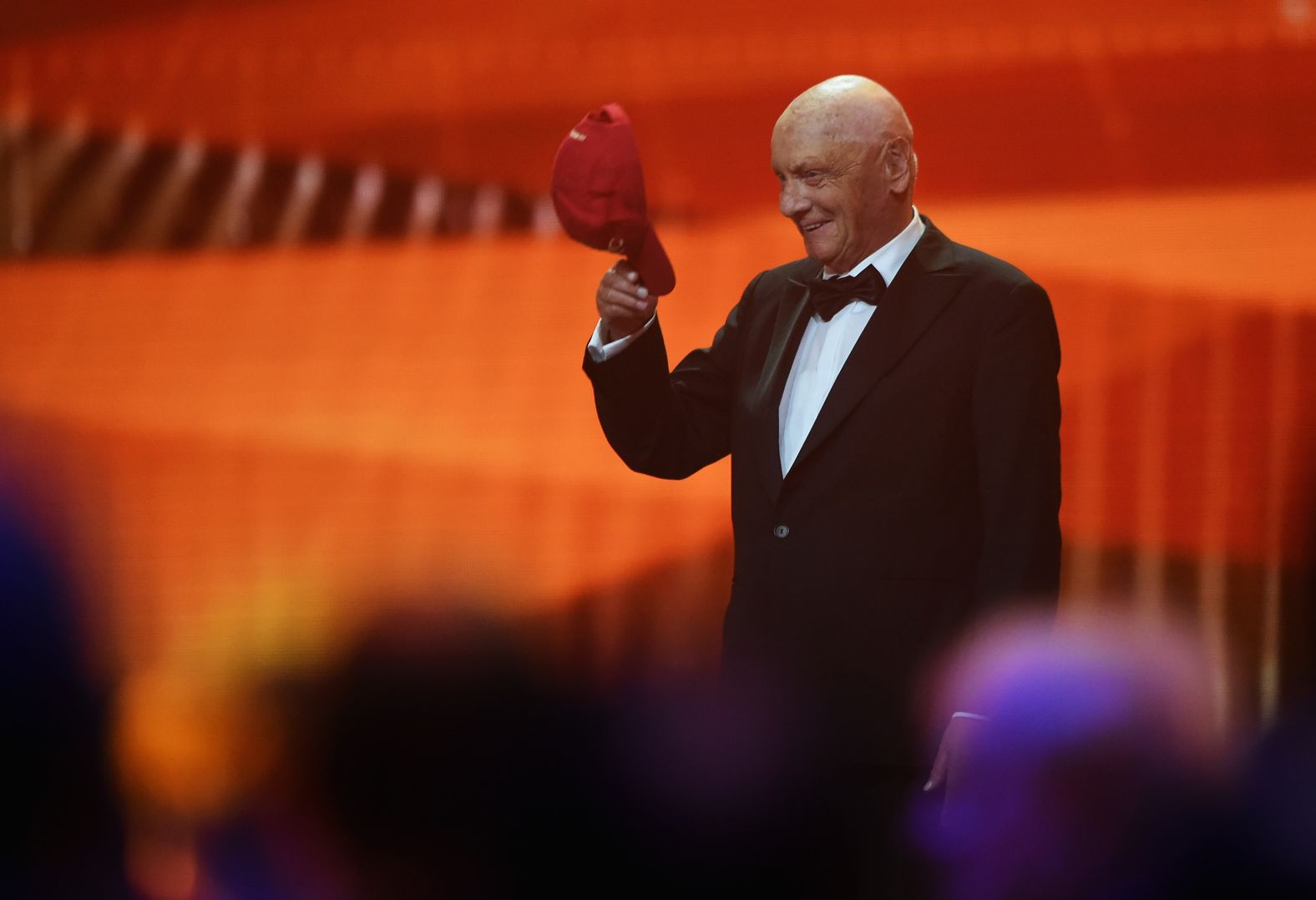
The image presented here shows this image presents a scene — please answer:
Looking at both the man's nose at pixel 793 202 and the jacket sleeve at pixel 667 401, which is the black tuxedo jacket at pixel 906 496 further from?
the man's nose at pixel 793 202

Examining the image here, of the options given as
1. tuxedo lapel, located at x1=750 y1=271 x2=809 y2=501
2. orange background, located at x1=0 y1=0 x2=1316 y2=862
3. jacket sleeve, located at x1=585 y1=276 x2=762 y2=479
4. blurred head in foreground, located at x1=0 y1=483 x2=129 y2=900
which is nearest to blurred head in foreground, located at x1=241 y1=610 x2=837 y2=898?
orange background, located at x1=0 y1=0 x2=1316 y2=862

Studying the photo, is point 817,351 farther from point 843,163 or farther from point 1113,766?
point 1113,766

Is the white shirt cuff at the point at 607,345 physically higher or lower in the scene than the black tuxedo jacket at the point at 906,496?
higher

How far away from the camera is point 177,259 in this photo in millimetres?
2811

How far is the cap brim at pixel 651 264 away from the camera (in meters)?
1.50

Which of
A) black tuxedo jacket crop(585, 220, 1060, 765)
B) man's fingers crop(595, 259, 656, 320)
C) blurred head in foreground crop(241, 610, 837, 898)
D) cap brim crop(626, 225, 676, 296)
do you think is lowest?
blurred head in foreground crop(241, 610, 837, 898)

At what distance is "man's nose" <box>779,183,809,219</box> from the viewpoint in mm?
1470

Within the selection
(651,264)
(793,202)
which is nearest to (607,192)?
(651,264)

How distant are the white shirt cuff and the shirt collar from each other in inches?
9.1

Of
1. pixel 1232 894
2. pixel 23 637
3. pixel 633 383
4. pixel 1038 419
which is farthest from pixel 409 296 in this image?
pixel 1232 894

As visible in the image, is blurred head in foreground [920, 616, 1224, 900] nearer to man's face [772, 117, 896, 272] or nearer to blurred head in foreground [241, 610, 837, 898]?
blurred head in foreground [241, 610, 837, 898]

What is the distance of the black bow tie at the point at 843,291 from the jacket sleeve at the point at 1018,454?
0.41ft

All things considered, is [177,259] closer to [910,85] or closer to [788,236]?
[788,236]

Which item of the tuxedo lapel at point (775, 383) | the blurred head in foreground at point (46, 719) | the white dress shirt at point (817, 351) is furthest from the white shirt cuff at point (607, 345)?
the blurred head in foreground at point (46, 719)
